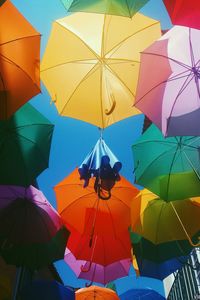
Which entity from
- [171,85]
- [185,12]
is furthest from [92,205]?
[185,12]

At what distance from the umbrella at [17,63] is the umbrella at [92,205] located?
1.95 m

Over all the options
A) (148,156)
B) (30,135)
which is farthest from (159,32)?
(30,135)

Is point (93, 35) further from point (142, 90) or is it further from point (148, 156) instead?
point (148, 156)

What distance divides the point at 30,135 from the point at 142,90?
1814 millimetres

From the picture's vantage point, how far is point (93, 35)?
14.6 ft

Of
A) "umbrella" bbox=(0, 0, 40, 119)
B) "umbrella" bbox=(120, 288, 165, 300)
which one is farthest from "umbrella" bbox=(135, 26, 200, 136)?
"umbrella" bbox=(120, 288, 165, 300)

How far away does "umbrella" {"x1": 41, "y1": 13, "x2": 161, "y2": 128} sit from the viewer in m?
4.37

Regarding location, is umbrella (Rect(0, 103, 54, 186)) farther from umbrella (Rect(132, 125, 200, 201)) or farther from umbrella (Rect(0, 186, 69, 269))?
umbrella (Rect(132, 125, 200, 201))


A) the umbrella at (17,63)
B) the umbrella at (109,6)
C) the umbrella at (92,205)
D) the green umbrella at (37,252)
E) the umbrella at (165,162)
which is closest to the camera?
the umbrella at (109,6)

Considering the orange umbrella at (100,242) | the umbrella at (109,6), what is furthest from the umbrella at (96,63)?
the orange umbrella at (100,242)

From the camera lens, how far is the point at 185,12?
304cm

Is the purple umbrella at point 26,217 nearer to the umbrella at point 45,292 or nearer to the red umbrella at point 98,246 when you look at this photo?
the red umbrella at point 98,246

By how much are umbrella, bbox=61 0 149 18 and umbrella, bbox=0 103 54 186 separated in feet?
5.30

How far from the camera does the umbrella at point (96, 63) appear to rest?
172 inches
